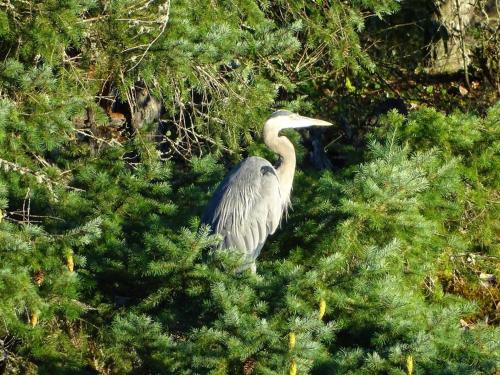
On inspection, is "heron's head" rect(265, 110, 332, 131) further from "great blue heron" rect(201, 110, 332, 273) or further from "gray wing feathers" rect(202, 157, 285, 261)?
"gray wing feathers" rect(202, 157, 285, 261)

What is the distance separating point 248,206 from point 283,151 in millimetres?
597

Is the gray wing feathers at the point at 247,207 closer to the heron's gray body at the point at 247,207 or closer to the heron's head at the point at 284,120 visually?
the heron's gray body at the point at 247,207

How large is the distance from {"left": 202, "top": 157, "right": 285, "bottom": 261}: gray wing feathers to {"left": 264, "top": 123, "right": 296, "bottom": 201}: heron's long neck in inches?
7.4

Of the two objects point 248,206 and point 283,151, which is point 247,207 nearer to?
point 248,206

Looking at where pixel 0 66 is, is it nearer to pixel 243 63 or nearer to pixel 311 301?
pixel 243 63

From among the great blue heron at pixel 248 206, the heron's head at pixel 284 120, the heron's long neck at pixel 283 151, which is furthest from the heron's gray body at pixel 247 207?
the heron's head at pixel 284 120

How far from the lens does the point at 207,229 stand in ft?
17.4

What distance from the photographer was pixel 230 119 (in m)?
7.17

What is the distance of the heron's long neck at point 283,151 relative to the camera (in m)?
7.29

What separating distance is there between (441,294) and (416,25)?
5555 millimetres

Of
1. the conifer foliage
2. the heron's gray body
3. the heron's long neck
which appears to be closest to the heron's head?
the heron's long neck

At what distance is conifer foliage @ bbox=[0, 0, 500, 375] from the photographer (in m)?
5.17

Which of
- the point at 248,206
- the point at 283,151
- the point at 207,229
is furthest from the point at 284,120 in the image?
the point at 207,229

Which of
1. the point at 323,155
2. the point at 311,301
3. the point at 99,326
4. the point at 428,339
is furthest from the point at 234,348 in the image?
the point at 323,155
